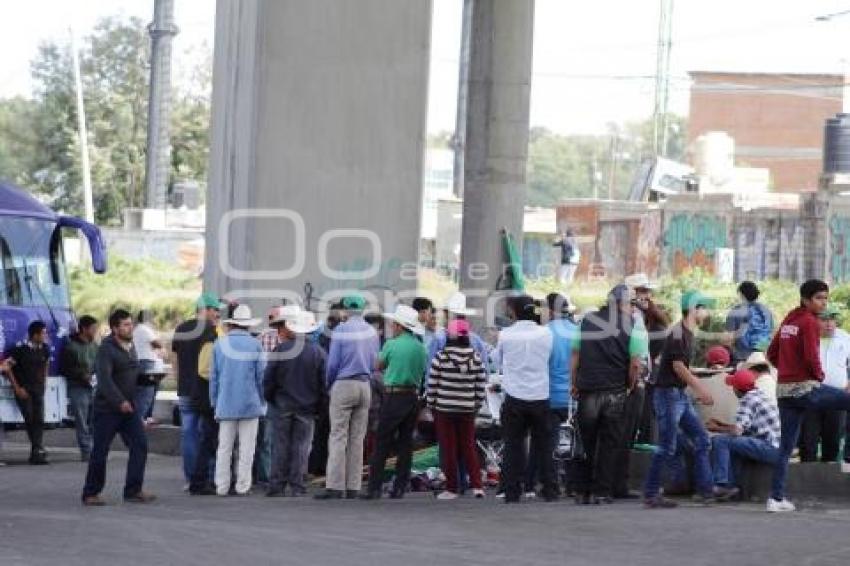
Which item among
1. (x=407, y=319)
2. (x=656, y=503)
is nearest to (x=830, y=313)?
(x=656, y=503)

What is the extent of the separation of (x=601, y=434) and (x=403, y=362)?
2112 mm

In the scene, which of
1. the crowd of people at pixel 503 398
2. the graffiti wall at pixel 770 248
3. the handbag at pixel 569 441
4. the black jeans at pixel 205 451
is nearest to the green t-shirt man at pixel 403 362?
the crowd of people at pixel 503 398

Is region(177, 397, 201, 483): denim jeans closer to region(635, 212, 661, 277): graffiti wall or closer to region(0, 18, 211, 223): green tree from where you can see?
region(635, 212, 661, 277): graffiti wall

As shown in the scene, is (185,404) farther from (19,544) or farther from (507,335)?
(19,544)

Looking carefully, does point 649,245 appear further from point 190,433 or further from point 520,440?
point 520,440

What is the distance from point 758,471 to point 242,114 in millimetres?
9762

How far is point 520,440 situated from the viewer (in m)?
19.0

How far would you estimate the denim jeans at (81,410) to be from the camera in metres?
25.3

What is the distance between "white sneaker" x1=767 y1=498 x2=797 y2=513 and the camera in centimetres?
1784

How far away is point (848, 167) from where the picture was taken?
66.0 meters

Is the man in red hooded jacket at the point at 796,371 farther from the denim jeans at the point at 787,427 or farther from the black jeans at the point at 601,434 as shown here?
the black jeans at the point at 601,434

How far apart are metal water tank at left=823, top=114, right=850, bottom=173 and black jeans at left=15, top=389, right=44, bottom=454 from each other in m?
44.1

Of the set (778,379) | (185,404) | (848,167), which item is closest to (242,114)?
(185,404)

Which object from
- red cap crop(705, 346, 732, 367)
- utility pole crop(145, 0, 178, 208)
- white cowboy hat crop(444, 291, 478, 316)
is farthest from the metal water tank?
red cap crop(705, 346, 732, 367)
